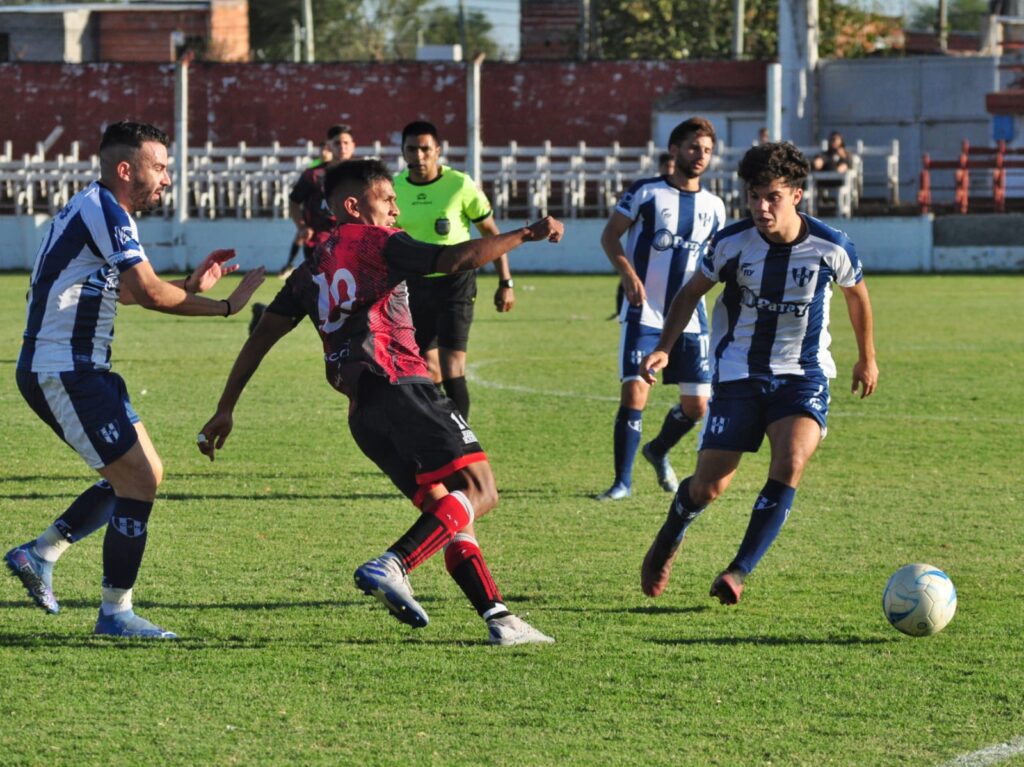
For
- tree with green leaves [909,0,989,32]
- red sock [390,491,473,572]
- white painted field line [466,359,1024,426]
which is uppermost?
tree with green leaves [909,0,989,32]

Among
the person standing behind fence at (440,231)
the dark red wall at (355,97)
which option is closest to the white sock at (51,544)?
the person standing behind fence at (440,231)

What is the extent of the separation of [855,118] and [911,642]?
3131cm

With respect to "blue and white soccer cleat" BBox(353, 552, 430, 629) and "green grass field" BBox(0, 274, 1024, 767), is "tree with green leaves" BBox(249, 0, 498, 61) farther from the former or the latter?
"blue and white soccer cleat" BBox(353, 552, 430, 629)

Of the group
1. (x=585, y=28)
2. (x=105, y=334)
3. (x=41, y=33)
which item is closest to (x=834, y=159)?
(x=585, y=28)

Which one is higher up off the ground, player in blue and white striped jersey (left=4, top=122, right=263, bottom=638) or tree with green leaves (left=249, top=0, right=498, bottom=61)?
tree with green leaves (left=249, top=0, right=498, bottom=61)

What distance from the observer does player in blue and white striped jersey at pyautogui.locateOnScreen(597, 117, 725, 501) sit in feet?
29.3

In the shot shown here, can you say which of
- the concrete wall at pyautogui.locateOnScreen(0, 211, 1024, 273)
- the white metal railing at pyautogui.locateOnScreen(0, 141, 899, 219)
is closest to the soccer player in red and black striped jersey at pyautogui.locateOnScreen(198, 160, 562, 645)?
the concrete wall at pyautogui.locateOnScreen(0, 211, 1024, 273)

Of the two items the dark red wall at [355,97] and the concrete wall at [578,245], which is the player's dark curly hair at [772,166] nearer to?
the concrete wall at [578,245]

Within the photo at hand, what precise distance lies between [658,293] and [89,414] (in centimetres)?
411

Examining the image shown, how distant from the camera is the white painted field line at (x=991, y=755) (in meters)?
4.52

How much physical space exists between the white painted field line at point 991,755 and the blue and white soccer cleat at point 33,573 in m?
3.44

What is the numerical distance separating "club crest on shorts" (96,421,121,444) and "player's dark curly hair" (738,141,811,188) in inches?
97.8

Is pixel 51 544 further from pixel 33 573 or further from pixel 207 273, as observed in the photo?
pixel 207 273

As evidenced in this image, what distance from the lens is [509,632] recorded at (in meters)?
5.75
